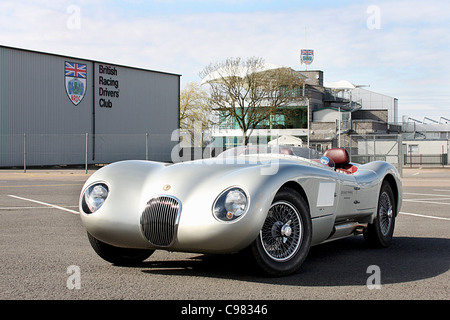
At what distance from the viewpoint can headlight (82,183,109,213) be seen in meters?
5.16

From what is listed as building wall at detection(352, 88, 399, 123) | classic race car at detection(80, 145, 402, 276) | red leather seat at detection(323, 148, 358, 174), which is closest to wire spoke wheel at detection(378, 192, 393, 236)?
red leather seat at detection(323, 148, 358, 174)

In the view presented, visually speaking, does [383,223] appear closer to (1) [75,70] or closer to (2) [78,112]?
(2) [78,112]

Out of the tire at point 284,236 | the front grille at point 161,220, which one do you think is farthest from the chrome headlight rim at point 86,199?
the tire at point 284,236

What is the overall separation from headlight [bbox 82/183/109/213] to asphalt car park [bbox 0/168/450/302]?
541mm

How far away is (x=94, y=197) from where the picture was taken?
5.20m

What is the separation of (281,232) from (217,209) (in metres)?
0.62

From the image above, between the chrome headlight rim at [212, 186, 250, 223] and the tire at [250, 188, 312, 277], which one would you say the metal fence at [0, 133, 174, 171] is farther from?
the chrome headlight rim at [212, 186, 250, 223]

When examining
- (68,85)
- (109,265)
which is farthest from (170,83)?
(109,265)

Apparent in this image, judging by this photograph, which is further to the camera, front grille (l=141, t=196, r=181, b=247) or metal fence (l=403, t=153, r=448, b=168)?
metal fence (l=403, t=153, r=448, b=168)

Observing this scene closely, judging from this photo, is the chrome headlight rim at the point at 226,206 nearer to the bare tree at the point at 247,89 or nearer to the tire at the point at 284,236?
the tire at the point at 284,236

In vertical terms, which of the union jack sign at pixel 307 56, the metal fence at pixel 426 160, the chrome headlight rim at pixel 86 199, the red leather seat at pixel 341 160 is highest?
the union jack sign at pixel 307 56

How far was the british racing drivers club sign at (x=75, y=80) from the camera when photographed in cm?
4256

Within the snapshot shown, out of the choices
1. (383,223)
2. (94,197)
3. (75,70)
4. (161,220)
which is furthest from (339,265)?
(75,70)
